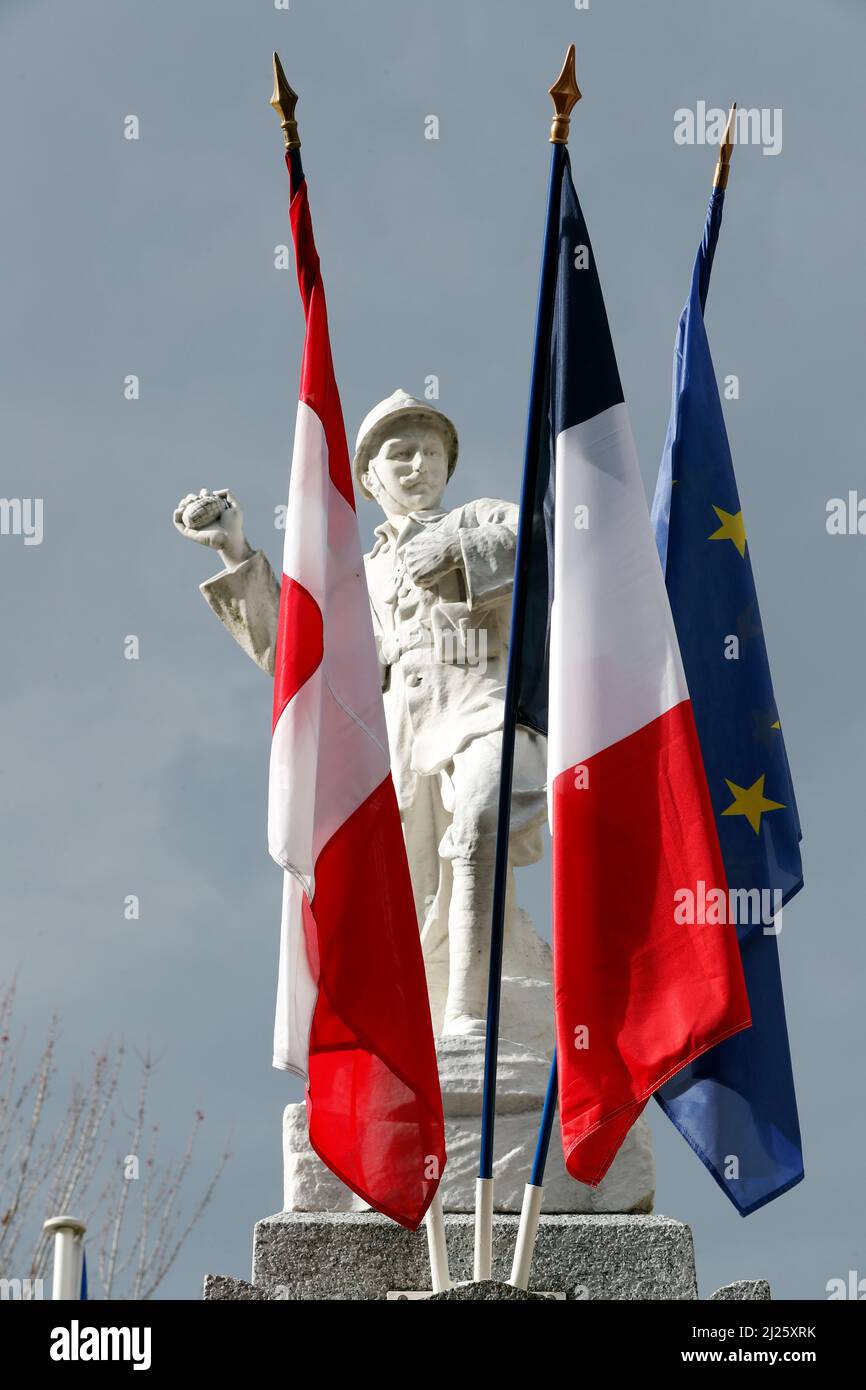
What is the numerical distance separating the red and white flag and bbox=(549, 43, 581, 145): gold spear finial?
1522mm

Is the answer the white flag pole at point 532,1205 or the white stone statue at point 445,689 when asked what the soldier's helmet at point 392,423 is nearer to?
the white stone statue at point 445,689

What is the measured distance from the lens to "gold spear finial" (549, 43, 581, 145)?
30.1 ft

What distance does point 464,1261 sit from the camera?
9.03m

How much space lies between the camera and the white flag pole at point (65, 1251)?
6.77 m

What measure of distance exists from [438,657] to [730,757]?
1895 millimetres

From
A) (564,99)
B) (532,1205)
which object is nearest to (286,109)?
(564,99)

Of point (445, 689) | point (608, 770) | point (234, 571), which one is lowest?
point (608, 770)

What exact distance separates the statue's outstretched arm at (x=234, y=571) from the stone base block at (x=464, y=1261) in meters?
2.97

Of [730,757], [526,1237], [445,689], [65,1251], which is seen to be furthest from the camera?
[445,689]

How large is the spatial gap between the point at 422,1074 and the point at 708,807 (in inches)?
55.9

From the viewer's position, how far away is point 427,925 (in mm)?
10508

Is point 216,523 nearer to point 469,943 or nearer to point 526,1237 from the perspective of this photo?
point 469,943
